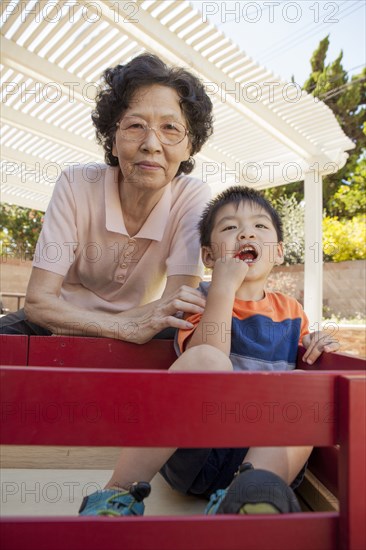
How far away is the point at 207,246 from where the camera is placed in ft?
5.45

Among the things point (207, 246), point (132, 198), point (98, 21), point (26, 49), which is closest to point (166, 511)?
point (207, 246)

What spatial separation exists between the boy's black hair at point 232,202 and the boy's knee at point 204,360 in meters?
0.58

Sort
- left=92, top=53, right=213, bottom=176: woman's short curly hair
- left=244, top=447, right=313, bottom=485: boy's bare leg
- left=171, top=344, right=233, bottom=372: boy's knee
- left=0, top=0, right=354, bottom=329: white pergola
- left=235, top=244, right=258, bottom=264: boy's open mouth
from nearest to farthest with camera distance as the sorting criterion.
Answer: left=244, top=447, right=313, bottom=485: boy's bare leg < left=171, top=344, right=233, bottom=372: boy's knee < left=235, top=244, right=258, bottom=264: boy's open mouth < left=92, top=53, right=213, bottom=176: woman's short curly hair < left=0, top=0, right=354, bottom=329: white pergola

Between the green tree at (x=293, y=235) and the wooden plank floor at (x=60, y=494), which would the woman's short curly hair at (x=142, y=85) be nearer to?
the wooden plank floor at (x=60, y=494)

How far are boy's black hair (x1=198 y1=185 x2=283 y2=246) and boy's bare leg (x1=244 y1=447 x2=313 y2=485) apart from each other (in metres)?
0.78

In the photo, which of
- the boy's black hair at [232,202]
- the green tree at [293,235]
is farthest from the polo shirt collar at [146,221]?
the green tree at [293,235]

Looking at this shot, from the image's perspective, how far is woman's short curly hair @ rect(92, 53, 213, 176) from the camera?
1857mm

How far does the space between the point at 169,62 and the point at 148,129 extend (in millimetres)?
2164

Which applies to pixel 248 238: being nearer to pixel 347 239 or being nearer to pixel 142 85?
pixel 142 85

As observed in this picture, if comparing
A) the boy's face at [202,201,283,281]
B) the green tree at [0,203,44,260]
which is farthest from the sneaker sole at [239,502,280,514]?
the green tree at [0,203,44,260]

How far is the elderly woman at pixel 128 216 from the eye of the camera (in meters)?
1.75

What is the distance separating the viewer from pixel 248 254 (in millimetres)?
1536

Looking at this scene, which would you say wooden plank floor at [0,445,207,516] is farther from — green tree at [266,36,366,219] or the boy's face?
green tree at [266,36,366,219]

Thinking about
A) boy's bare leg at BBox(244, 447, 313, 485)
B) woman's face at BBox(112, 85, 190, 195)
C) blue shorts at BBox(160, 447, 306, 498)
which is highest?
woman's face at BBox(112, 85, 190, 195)
